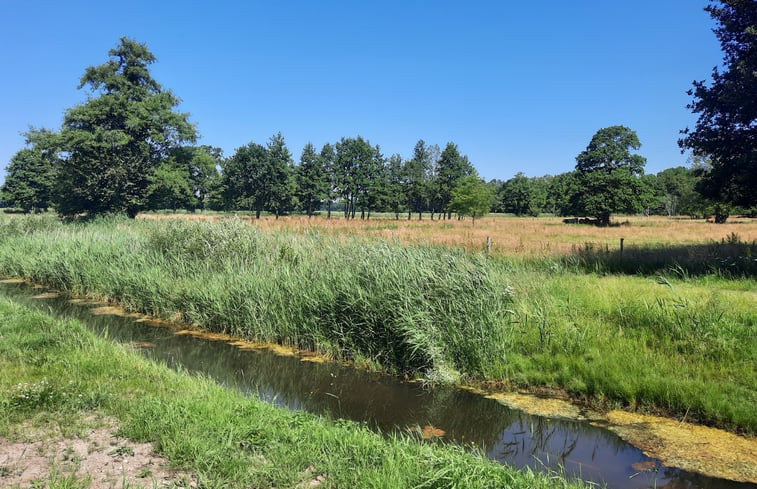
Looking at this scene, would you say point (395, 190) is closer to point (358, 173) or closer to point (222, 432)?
point (358, 173)

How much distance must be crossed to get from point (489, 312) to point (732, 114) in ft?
42.1

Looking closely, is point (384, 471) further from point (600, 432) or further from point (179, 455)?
point (600, 432)

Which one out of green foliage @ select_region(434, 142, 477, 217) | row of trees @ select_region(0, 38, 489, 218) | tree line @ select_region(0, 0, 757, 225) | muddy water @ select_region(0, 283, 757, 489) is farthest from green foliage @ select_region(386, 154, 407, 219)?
muddy water @ select_region(0, 283, 757, 489)

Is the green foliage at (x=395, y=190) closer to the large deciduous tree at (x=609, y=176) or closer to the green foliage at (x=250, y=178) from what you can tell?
the green foliage at (x=250, y=178)

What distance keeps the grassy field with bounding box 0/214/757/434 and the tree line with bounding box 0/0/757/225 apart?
4.77 metres

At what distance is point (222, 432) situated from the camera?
4625 millimetres

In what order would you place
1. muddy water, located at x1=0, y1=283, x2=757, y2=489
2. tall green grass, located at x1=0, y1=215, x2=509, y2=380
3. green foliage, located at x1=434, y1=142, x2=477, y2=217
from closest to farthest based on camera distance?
muddy water, located at x1=0, y1=283, x2=757, y2=489
tall green grass, located at x1=0, y1=215, x2=509, y2=380
green foliage, located at x1=434, y1=142, x2=477, y2=217

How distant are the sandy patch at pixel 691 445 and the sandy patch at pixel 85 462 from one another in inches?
218

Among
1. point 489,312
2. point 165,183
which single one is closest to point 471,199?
point 165,183

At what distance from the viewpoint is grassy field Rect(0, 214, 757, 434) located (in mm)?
7082

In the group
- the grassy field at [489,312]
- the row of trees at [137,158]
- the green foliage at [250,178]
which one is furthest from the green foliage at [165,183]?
the grassy field at [489,312]

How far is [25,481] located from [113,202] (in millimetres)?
36679

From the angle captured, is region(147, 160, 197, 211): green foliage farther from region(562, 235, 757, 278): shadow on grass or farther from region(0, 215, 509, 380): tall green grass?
region(562, 235, 757, 278): shadow on grass

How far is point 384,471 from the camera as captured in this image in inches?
158
